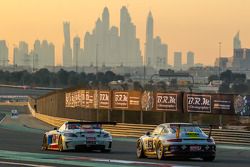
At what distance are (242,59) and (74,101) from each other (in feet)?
501

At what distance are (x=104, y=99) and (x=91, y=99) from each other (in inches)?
80.7

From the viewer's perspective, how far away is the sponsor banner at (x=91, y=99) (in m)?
46.7

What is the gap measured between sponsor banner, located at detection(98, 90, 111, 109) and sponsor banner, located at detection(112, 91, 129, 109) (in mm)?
504

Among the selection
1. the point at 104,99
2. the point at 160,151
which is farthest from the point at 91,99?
the point at 160,151

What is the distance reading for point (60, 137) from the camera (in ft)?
84.6

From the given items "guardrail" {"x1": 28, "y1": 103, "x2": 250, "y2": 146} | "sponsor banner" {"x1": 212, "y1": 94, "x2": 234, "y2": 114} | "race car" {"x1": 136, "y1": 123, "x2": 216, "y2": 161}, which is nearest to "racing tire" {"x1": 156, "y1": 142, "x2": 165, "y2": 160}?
"race car" {"x1": 136, "y1": 123, "x2": 216, "y2": 161}

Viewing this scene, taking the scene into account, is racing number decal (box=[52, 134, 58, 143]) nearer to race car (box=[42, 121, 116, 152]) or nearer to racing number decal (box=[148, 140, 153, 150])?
race car (box=[42, 121, 116, 152])

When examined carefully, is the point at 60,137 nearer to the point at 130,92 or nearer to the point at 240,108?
the point at 240,108

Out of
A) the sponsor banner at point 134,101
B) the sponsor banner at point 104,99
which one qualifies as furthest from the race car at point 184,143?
the sponsor banner at point 104,99

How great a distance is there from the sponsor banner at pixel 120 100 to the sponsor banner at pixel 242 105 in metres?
9.41

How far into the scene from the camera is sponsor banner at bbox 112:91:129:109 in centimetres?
4366

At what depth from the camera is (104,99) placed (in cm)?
4566

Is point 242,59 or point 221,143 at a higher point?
point 242,59

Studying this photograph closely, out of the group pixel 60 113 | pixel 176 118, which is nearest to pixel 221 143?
pixel 176 118
